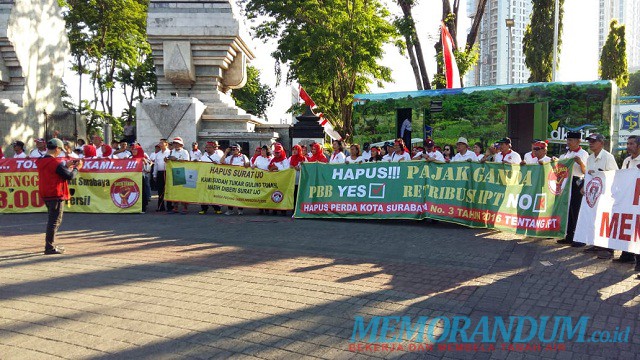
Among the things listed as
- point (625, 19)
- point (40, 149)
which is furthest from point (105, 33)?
point (625, 19)

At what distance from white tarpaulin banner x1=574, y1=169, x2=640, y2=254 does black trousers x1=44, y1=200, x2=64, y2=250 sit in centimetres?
812

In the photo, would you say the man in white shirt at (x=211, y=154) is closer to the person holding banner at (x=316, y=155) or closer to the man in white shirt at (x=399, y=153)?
the person holding banner at (x=316, y=155)

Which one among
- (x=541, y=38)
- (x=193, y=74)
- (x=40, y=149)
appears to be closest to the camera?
(x=40, y=149)

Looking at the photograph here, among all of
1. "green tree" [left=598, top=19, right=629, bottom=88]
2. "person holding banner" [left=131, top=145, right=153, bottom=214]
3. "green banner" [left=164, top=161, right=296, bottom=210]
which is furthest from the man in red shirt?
"green tree" [left=598, top=19, right=629, bottom=88]

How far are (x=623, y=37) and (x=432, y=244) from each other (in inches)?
1793

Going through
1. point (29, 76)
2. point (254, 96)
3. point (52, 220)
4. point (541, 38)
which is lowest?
point (52, 220)

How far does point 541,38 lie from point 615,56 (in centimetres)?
1249

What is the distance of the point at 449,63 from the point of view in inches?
821

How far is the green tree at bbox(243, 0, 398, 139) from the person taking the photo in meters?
26.0

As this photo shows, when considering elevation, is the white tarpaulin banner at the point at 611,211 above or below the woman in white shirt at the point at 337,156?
below

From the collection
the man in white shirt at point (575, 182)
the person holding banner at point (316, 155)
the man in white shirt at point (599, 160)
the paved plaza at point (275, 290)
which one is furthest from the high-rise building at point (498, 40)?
the paved plaza at point (275, 290)

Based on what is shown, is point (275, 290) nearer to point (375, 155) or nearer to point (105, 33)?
point (375, 155)

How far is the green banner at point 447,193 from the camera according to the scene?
941 centimetres

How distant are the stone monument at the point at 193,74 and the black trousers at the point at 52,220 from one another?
Result: 890 centimetres
